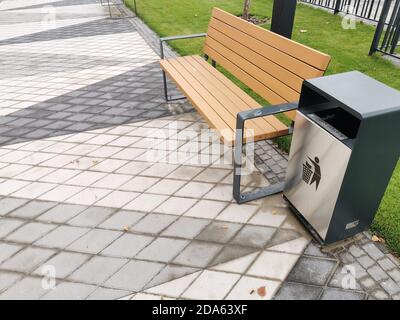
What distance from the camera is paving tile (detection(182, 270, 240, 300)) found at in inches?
96.3

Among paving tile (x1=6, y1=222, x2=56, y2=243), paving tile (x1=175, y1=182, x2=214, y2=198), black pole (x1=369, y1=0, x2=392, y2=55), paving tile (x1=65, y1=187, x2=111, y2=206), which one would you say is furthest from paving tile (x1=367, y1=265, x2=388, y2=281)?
black pole (x1=369, y1=0, x2=392, y2=55)

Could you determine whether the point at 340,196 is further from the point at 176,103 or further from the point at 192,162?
the point at 176,103

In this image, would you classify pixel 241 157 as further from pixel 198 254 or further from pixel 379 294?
pixel 379 294

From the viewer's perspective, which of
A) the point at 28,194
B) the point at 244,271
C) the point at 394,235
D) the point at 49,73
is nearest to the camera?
the point at 244,271

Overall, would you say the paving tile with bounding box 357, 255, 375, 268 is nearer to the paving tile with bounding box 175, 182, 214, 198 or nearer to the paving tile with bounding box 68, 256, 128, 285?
the paving tile with bounding box 175, 182, 214, 198

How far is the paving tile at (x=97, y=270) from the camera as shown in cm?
259

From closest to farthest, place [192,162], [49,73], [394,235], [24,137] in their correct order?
[394,235] < [192,162] < [24,137] < [49,73]

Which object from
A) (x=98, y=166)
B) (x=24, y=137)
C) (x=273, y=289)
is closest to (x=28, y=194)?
(x=98, y=166)

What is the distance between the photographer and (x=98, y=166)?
12.6ft

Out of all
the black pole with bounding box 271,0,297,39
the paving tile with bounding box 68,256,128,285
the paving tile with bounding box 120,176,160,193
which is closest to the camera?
the paving tile with bounding box 68,256,128,285

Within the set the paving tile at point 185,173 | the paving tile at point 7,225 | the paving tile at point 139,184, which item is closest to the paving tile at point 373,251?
the paving tile at point 185,173

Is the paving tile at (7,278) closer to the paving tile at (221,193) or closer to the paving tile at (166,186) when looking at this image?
the paving tile at (166,186)

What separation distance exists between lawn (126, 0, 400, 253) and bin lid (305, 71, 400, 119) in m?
1.16
